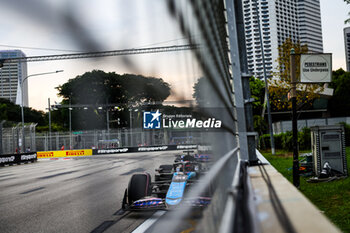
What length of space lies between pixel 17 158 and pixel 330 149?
24667mm

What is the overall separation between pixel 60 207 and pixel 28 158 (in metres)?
23.3

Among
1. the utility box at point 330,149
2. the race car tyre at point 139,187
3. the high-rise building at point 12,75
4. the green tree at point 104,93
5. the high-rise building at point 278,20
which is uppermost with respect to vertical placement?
the high-rise building at point 278,20

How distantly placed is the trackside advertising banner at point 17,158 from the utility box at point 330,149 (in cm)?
2251

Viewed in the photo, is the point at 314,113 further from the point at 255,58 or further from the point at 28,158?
the point at 255,58

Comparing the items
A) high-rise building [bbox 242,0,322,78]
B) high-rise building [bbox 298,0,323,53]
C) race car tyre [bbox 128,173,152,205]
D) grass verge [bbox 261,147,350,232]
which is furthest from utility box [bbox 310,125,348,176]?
high-rise building [bbox 242,0,322,78]

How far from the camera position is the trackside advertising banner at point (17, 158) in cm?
2667

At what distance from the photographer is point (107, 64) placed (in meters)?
0.89

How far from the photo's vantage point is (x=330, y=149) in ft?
31.8

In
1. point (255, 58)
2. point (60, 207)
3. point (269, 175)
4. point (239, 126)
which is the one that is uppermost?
point (255, 58)

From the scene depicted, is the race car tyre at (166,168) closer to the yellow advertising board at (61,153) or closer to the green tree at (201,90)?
the green tree at (201,90)

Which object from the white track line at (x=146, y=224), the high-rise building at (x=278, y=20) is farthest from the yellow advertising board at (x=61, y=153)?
the high-rise building at (x=278, y=20)

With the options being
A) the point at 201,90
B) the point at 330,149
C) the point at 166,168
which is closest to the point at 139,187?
the point at 166,168

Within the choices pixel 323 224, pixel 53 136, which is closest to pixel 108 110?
pixel 323 224

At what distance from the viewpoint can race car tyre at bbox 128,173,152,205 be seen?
776 cm
